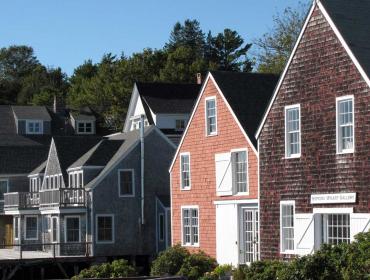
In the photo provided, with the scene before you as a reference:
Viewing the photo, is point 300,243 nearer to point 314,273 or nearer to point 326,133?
point 326,133

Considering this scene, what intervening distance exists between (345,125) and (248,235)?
9.68 meters

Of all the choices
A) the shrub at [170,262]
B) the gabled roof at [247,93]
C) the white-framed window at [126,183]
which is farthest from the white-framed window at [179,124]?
the shrub at [170,262]

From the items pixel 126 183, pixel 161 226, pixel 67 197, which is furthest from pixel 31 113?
pixel 161 226

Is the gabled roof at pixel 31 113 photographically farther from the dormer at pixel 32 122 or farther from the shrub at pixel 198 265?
the shrub at pixel 198 265

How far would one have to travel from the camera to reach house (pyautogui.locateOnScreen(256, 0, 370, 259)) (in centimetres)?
3238

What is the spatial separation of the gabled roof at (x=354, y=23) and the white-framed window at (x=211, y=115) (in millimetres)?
10344

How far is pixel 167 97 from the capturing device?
7056 cm

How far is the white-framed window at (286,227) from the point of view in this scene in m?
36.4

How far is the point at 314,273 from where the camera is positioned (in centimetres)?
2722

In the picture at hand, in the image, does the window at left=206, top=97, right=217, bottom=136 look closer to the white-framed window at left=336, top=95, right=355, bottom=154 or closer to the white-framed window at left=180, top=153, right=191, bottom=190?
the white-framed window at left=180, top=153, right=191, bottom=190

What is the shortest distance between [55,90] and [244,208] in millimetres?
82768

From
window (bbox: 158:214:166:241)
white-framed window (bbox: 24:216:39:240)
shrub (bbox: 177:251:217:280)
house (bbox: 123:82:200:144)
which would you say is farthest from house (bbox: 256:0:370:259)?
white-framed window (bbox: 24:216:39:240)

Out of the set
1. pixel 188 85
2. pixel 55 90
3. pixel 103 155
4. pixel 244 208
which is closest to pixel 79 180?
pixel 103 155

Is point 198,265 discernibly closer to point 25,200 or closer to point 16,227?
point 25,200
